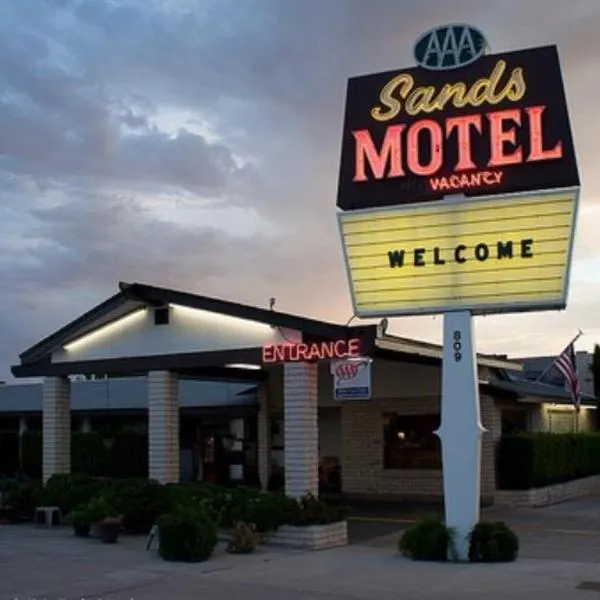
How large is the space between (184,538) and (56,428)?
8601 millimetres

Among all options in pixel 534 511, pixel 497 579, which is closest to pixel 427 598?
pixel 497 579

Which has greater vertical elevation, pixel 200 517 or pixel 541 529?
pixel 200 517

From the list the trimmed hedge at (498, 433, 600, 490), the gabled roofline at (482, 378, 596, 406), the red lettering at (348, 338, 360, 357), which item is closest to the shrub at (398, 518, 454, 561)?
the red lettering at (348, 338, 360, 357)

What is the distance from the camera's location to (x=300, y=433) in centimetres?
1970

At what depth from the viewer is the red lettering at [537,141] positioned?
16.3 m

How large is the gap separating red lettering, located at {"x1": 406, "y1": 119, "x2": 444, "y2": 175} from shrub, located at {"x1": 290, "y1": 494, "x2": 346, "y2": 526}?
622 centimetres

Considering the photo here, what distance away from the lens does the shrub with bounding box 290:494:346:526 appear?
18.7 m

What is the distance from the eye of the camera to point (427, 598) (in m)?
13.2

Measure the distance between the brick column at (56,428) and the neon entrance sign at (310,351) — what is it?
6.37m

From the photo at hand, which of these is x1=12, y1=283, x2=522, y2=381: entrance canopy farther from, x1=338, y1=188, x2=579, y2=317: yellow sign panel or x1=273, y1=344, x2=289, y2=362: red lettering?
x1=338, y1=188, x2=579, y2=317: yellow sign panel

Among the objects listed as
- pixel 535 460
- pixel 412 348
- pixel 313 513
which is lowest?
pixel 313 513

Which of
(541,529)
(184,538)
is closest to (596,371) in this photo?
(541,529)

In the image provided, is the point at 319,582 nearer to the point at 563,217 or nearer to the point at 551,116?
the point at 563,217

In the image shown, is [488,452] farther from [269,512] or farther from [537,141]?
[537,141]
